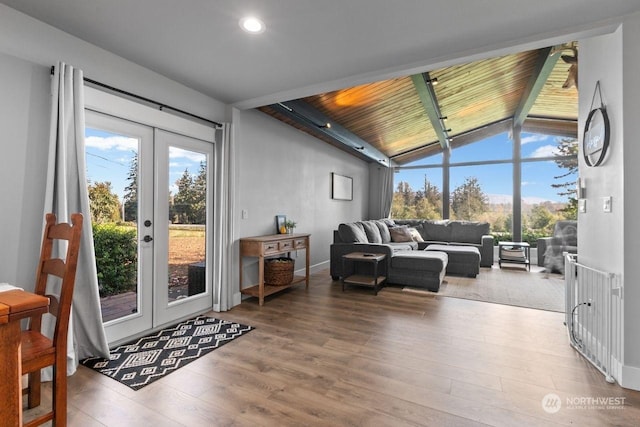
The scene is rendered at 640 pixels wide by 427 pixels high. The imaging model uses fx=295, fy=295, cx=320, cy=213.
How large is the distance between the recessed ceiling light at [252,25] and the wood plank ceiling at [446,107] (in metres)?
1.60

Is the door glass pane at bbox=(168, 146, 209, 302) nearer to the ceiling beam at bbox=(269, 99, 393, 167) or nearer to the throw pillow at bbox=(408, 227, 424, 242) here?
the ceiling beam at bbox=(269, 99, 393, 167)

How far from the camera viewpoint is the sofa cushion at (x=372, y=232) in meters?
5.61

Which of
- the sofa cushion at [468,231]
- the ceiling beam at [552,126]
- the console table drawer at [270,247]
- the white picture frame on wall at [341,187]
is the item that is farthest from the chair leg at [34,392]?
the ceiling beam at [552,126]

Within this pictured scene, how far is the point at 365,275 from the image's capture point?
4.67 metres

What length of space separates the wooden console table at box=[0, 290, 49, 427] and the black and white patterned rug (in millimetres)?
923

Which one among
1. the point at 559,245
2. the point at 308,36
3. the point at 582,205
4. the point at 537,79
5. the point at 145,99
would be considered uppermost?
the point at 537,79

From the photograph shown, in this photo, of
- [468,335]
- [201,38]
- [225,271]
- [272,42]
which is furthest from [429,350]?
[201,38]

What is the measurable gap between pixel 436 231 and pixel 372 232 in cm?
231

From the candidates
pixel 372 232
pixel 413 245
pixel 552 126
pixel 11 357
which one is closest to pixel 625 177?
pixel 11 357

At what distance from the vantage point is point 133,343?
262 cm

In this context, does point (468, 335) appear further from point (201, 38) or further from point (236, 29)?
point (201, 38)

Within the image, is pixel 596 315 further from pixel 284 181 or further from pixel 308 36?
pixel 284 181

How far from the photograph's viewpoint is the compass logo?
1.74 meters

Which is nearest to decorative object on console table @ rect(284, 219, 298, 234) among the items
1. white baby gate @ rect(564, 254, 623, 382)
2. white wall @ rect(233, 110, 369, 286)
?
white wall @ rect(233, 110, 369, 286)
